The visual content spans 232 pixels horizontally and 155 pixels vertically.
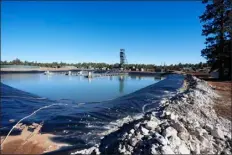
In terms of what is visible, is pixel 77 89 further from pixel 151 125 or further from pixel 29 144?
pixel 151 125

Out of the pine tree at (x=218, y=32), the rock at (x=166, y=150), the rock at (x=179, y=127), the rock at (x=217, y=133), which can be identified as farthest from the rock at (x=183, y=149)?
the pine tree at (x=218, y=32)

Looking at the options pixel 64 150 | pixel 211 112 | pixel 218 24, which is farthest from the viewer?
pixel 218 24

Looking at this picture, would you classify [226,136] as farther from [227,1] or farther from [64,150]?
[227,1]

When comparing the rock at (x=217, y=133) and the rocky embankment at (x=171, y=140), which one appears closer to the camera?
the rocky embankment at (x=171, y=140)

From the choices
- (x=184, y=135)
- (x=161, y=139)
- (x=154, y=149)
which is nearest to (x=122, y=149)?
(x=154, y=149)

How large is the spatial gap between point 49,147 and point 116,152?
2.24m

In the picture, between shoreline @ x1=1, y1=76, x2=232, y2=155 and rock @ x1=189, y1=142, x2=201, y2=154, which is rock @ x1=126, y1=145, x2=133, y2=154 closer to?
shoreline @ x1=1, y1=76, x2=232, y2=155

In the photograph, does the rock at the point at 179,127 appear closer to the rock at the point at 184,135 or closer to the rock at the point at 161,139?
the rock at the point at 184,135

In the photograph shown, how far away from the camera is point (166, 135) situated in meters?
4.43

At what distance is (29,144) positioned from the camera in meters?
5.93

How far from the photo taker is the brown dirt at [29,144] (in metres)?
5.51

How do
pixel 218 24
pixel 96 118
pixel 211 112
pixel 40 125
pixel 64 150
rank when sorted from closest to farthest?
pixel 64 150
pixel 211 112
pixel 40 125
pixel 96 118
pixel 218 24

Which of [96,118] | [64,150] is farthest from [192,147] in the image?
[96,118]

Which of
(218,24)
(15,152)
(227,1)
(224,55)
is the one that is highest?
(227,1)
